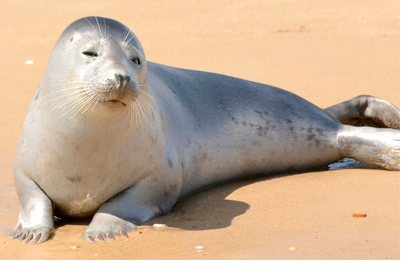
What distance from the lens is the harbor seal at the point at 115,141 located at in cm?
409

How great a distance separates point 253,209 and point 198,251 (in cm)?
90

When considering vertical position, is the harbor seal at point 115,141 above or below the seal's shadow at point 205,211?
above

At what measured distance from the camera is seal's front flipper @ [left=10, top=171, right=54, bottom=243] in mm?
4039

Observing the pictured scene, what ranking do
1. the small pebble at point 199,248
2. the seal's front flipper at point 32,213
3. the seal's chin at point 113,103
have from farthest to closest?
the seal's front flipper at point 32,213 → the seal's chin at point 113,103 → the small pebble at point 199,248

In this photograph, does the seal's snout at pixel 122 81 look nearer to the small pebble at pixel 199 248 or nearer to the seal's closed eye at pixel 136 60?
the seal's closed eye at pixel 136 60

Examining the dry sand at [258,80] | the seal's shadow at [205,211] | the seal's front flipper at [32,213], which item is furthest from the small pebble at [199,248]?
the seal's front flipper at [32,213]

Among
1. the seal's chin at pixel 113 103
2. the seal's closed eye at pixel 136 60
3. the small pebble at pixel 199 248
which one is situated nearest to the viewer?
the small pebble at pixel 199 248

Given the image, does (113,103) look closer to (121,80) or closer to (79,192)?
(121,80)

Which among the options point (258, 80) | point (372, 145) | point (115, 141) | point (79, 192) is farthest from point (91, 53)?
point (258, 80)

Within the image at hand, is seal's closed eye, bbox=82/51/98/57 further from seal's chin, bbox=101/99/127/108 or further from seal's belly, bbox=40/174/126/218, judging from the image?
seal's belly, bbox=40/174/126/218

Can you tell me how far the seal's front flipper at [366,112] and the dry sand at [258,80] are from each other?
77 centimetres

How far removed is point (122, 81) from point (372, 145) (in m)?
2.24

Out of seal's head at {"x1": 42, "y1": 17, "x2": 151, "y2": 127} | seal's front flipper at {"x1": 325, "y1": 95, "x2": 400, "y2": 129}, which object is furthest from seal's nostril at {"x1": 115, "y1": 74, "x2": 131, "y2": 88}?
seal's front flipper at {"x1": 325, "y1": 95, "x2": 400, "y2": 129}

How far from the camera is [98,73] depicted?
397 cm
